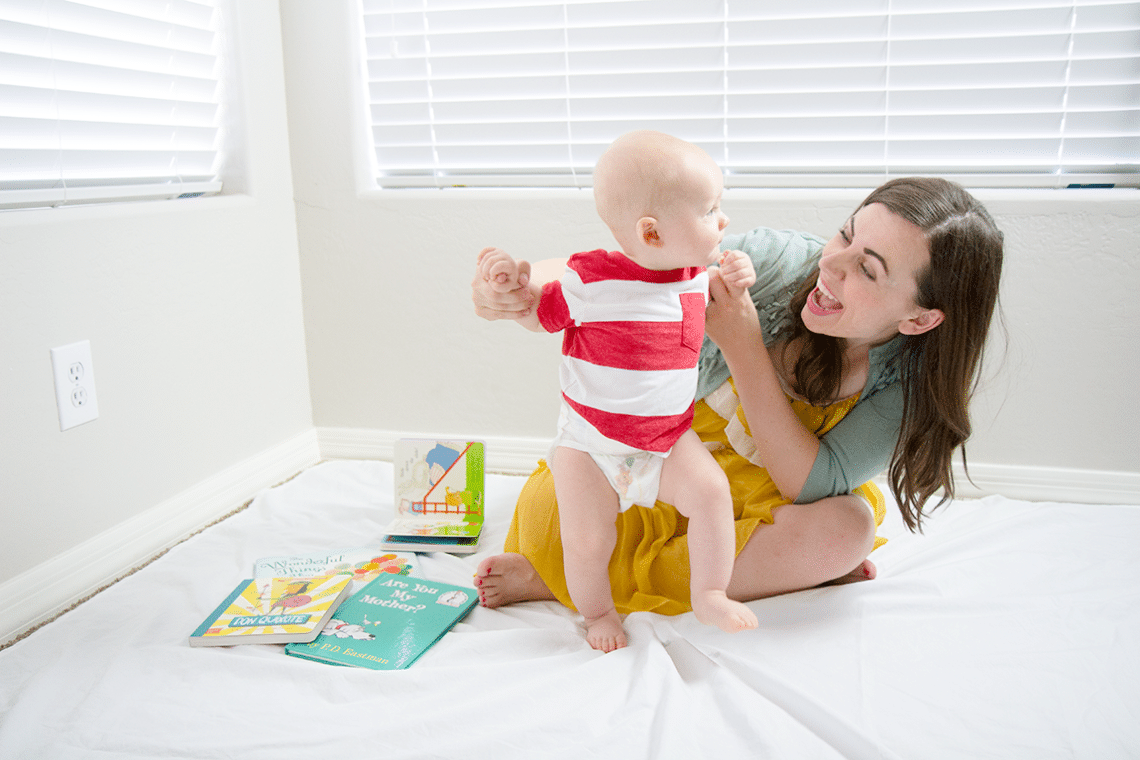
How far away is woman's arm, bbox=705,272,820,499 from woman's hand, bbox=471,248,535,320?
1.03 feet

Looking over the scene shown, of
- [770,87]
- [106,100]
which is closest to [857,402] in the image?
[770,87]

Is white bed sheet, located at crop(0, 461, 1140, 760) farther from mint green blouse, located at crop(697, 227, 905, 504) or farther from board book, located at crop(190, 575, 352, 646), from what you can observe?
mint green blouse, located at crop(697, 227, 905, 504)

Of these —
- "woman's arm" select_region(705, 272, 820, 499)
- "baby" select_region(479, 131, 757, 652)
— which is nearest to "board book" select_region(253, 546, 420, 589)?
"baby" select_region(479, 131, 757, 652)

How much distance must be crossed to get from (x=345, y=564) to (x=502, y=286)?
0.72 meters

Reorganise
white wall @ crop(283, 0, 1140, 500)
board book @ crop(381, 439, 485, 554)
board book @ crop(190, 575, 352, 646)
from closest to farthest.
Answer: board book @ crop(190, 575, 352, 646) < board book @ crop(381, 439, 485, 554) < white wall @ crop(283, 0, 1140, 500)

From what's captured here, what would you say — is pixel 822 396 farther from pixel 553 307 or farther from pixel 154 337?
pixel 154 337

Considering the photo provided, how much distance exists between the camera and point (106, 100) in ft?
5.29

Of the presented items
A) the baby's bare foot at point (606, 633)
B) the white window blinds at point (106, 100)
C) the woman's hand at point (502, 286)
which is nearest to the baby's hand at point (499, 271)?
the woman's hand at point (502, 286)

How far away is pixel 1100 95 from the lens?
1.87m

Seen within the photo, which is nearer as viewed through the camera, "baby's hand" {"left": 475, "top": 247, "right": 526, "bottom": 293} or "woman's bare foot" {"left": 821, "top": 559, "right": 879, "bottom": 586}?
"baby's hand" {"left": 475, "top": 247, "right": 526, "bottom": 293}

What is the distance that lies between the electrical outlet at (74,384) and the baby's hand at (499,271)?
84 cm

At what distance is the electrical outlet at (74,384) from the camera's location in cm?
145

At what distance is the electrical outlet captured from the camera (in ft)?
4.75

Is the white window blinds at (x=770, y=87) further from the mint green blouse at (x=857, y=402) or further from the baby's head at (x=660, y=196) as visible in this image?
the baby's head at (x=660, y=196)
